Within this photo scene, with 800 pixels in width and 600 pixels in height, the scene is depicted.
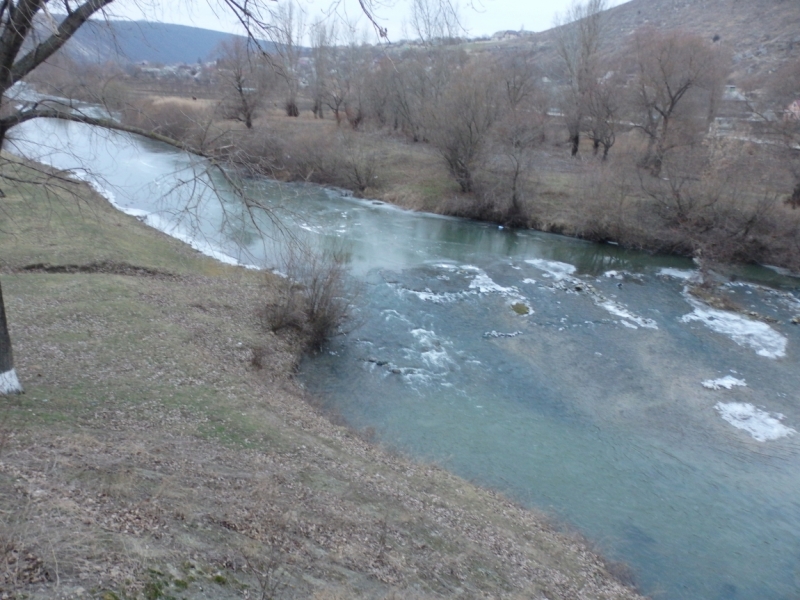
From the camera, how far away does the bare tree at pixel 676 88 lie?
110 feet

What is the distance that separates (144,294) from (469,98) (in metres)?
23.8

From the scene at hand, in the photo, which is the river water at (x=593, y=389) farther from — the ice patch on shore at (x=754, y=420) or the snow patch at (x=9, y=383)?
the snow patch at (x=9, y=383)

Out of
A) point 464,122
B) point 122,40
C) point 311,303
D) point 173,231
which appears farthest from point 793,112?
point 122,40

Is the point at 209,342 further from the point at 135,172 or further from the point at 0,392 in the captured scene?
the point at 135,172

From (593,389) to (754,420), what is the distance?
12.8 ft

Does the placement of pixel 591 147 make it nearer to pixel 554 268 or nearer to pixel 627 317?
pixel 554 268

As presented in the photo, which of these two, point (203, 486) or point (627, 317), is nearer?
point (203, 486)

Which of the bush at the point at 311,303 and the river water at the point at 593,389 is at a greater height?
the bush at the point at 311,303

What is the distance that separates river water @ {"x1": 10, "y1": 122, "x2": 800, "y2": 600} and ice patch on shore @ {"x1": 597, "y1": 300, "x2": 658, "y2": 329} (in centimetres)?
9

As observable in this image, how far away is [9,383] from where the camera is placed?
8.32 m

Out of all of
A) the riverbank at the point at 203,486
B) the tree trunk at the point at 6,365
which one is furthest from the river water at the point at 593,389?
the tree trunk at the point at 6,365

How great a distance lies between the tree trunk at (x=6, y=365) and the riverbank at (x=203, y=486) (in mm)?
259

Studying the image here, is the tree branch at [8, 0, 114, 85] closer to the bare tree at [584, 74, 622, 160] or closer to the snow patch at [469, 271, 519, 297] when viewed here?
the snow patch at [469, 271, 519, 297]

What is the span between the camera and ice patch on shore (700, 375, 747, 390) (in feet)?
53.0
